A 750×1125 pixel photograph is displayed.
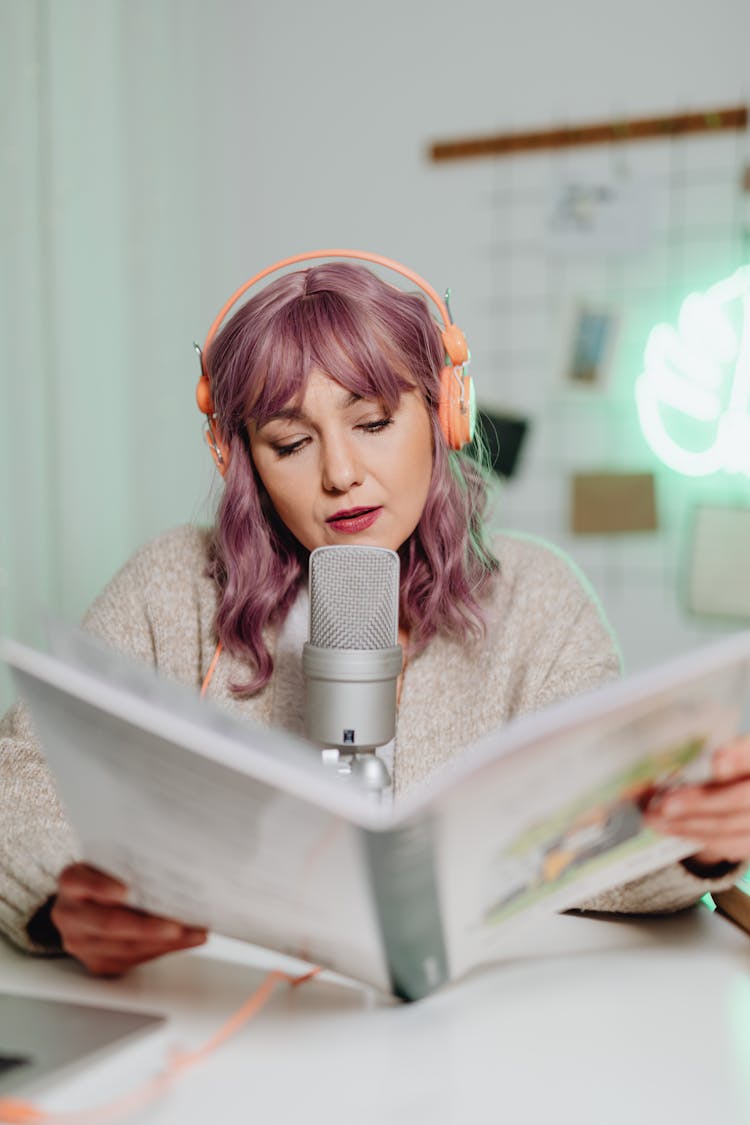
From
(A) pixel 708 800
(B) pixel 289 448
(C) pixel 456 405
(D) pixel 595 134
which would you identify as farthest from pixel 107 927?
(D) pixel 595 134

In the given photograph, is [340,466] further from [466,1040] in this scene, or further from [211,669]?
[466,1040]

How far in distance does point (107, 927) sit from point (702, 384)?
158cm

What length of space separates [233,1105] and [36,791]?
17.2 inches

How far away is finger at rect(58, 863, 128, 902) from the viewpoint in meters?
0.64

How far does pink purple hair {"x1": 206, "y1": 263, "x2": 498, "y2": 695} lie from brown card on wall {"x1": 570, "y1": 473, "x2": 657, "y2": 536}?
0.84 metres

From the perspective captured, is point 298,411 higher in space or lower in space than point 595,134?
lower

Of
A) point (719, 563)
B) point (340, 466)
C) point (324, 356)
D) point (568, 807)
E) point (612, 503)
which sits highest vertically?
point (324, 356)

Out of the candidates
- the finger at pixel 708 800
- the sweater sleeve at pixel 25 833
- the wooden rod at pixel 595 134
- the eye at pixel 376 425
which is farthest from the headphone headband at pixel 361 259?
the wooden rod at pixel 595 134

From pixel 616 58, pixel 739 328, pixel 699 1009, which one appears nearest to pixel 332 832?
pixel 699 1009

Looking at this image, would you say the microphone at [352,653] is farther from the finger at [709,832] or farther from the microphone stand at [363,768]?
the finger at [709,832]

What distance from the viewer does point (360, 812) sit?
464mm

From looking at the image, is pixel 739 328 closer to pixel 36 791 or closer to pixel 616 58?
pixel 616 58

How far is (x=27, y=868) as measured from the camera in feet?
2.36

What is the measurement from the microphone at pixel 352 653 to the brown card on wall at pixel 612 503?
50.2 inches
